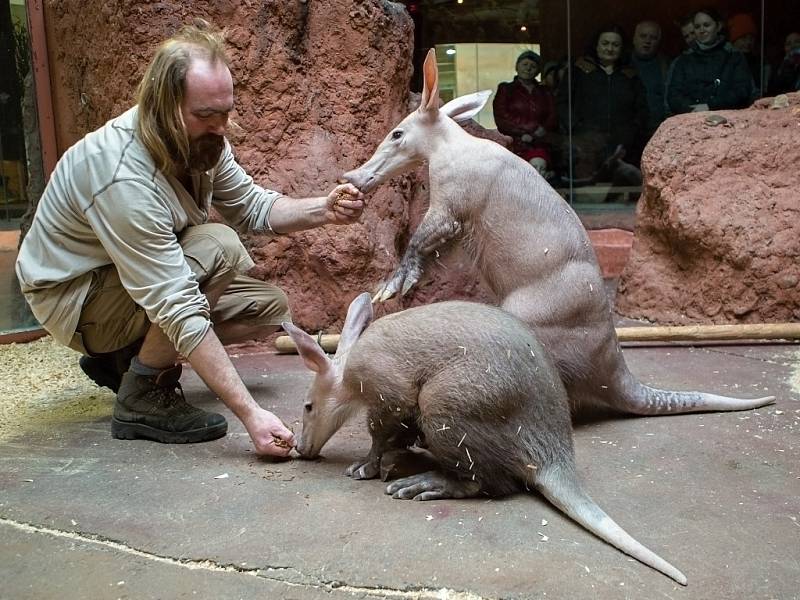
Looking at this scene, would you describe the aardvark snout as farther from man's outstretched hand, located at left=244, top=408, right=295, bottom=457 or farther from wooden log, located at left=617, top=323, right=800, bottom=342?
wooden log, located at left=617, top=323, right=800, bottom=342

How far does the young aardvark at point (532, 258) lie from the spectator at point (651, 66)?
3.96 m

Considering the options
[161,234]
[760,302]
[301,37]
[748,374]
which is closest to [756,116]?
[760,302]

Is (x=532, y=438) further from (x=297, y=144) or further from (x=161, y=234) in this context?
(x=297, y=144)

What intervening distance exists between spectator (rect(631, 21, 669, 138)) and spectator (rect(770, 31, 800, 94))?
1.03 meters

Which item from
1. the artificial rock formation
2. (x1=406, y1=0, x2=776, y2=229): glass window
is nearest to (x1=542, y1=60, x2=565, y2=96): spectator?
(x1=406, y1=0, x2=776, y2=229): glass window

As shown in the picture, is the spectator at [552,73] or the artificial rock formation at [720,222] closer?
the artificial rock formation at [720,222]

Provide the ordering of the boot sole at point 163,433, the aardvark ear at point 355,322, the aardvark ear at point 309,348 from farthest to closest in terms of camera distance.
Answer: the boot sole at point 163,433
the aardvark ear at point 355,322
the aardvark ear at point 309,348

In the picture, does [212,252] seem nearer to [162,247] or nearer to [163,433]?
[162,247]

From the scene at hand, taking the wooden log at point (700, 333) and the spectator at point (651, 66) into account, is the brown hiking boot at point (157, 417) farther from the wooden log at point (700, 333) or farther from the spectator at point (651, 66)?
the spectator at point (651, 66)

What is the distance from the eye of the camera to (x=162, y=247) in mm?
3465

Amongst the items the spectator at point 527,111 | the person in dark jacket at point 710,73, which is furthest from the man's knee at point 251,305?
the person in dark jacket at point 710,73

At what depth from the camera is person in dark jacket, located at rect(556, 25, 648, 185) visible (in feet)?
26.1

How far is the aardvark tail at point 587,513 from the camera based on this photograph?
8.13 feet

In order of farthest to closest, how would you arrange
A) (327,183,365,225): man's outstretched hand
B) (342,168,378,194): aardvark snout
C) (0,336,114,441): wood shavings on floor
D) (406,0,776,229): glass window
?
(406,0,776,229): glass window, (342,168,378,194): aardvark snout, (0,336,114,441): wood shavings on floor, (327,183,365,225): man's outstretched hand
